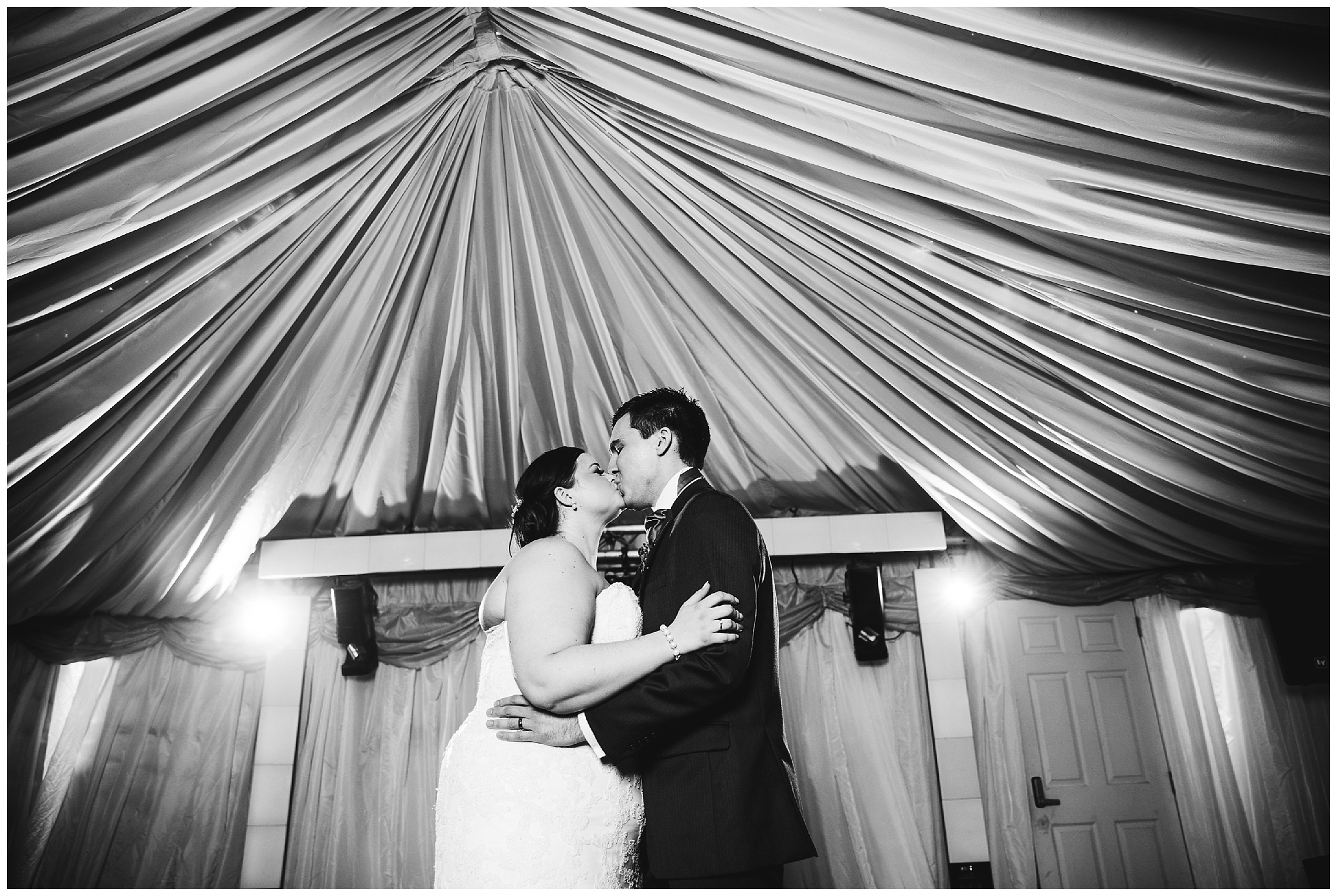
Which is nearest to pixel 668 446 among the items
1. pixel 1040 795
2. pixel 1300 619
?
pixel 1040 795

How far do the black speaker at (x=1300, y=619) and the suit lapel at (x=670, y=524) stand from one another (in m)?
6.27

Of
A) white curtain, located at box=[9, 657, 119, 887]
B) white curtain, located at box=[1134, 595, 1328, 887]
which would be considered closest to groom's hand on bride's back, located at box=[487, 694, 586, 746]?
white curtain, located at box=[9, 657, 119, 887]

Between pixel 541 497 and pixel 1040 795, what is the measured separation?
5839 mm

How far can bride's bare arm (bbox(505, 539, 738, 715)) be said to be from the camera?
1844 millimetres

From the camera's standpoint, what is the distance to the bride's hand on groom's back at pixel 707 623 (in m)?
1.82

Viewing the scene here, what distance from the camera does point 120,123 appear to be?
285 cm

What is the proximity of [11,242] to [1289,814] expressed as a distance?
831 centimetres

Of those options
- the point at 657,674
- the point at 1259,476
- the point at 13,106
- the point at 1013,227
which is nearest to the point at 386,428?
the point at 13,106

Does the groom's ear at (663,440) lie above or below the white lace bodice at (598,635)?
above

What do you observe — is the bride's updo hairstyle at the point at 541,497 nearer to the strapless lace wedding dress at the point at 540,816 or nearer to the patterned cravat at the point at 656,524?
the patterned cravat at the point at 656,524

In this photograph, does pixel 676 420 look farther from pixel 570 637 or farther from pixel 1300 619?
pixel 1300 619

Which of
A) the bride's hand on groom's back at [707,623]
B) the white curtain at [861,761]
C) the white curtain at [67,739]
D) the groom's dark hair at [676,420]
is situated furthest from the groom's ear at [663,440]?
the white curtain at [67,739]

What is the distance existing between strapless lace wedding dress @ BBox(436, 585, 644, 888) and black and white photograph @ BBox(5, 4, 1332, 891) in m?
0.01

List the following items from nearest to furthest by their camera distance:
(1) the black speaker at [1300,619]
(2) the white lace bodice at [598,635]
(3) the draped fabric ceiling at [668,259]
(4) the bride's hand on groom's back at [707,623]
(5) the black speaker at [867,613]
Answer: (4) the bride's hand on groom's back at [707,623] < (2) the white lace bodice at [598,635] < (3) the draped fabric ceiling at [668,259] < (1) the black speaker at [1300,619] < (5) the black speaker at [867,613]
